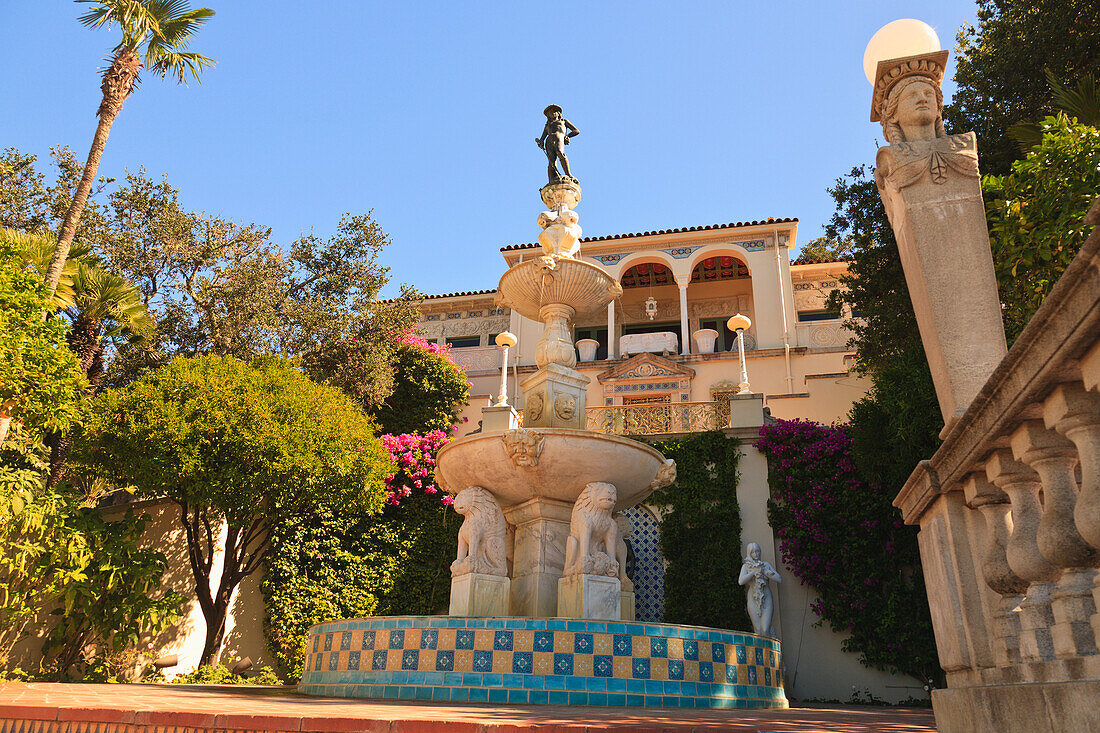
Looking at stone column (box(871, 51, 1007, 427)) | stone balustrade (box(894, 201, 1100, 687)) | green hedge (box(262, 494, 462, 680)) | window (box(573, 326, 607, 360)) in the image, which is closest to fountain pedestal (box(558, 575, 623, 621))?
stone column (box(871, 51, 1007, 427))

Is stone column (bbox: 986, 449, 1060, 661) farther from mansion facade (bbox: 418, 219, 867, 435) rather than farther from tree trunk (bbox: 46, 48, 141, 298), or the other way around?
mansion facade (bbox: 418, 219, 867, 435)

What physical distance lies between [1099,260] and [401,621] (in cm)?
581

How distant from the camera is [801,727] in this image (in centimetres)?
386

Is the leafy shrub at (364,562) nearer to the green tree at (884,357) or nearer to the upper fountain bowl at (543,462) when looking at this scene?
the upper fountain bowl at (543,462)

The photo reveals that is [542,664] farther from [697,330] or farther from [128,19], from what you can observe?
[697,330]

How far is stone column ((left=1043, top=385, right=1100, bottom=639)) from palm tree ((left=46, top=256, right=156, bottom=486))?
14.3 metres

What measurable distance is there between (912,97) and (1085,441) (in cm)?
293

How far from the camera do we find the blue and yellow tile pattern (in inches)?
222

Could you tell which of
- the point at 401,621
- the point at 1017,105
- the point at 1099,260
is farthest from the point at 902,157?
the point at 1017,105

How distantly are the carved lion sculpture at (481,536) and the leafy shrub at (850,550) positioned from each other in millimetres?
7877

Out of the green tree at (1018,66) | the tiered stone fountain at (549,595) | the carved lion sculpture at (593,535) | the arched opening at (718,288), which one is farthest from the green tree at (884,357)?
the arched opening at (718,288)

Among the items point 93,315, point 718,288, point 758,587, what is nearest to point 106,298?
point 93,315

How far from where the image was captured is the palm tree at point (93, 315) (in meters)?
13.0

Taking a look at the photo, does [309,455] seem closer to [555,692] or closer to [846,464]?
[555,692]
